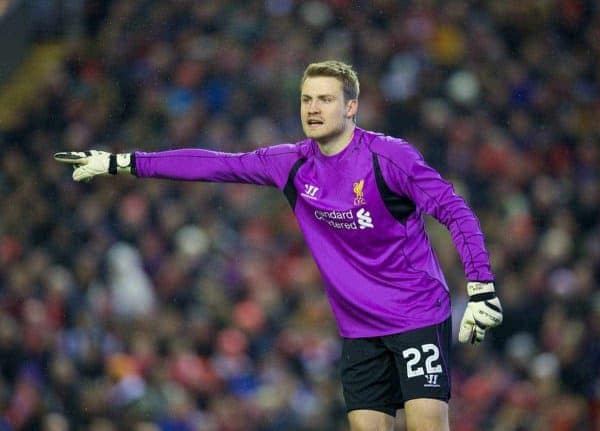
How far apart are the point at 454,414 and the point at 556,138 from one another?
4.27 metres

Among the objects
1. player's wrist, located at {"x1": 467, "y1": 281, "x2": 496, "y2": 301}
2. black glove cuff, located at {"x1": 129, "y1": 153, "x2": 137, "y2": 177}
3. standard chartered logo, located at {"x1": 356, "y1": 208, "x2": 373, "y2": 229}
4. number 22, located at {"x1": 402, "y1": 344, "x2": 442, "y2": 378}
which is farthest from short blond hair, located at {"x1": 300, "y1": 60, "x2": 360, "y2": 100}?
number 22, located at {"x1": 402, "y1": 344, "x2": 442, "y2": 378}

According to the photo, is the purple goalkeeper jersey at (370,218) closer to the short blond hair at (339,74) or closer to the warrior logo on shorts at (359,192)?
the warrior logo on shorts at (359,192)

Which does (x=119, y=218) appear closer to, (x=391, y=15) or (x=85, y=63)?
(x=85, y=63)

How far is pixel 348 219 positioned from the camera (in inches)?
244

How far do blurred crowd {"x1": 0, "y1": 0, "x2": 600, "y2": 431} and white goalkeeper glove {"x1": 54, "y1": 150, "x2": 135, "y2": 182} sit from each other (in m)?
4.20

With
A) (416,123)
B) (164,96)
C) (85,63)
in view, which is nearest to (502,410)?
(416,123)

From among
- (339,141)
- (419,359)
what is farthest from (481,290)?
(339,141)

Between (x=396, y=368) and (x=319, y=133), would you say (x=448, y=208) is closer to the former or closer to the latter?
(x=319, y=133)

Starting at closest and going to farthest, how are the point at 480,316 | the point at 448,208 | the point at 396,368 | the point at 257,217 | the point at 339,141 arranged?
the point at 480,316 → the point at 448,208 → the point at 339,141 → the point at 396,368 → the point at 257,217

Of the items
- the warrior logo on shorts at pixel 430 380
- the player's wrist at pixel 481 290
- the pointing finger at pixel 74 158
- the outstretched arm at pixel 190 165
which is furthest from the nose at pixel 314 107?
the warrior logo on shorts at pixel 430 380

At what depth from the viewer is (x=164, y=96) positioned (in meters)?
14.1

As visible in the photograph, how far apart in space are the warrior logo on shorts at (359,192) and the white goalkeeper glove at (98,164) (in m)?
1.20

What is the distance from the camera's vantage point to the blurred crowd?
35.2 feet

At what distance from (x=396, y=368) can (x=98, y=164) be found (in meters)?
1.84
